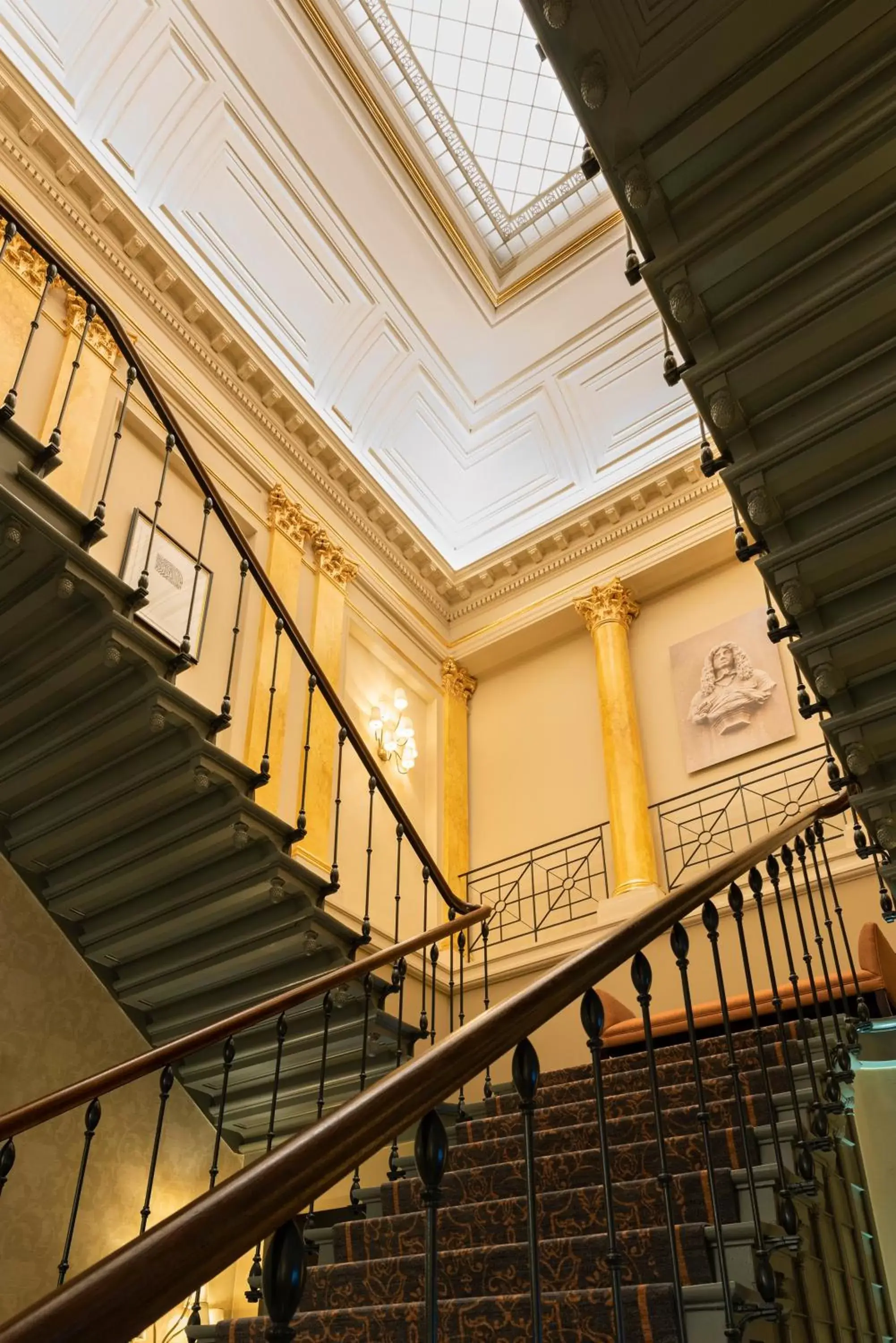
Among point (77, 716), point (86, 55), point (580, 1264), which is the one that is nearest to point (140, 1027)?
point (77, 716)

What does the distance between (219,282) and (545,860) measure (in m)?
5.64

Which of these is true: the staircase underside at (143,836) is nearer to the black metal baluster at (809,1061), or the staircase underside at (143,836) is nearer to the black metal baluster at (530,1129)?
the black metal baluster at (809,1061)

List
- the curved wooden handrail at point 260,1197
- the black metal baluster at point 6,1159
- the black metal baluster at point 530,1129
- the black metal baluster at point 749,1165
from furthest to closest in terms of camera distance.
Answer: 1. the black metal baluster at point 6,1159
2. the black metal baluster at point 749,1165
3. the black metal baluster at point 530,1129
4. the curved wooden handrail at point 260,1197

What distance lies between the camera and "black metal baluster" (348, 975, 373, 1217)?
13.0 feet

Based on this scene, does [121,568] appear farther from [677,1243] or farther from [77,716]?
[677,1243]

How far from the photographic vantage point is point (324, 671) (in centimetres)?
848

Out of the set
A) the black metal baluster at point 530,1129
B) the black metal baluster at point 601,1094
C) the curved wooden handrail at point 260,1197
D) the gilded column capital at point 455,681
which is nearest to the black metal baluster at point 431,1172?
the curved wooden handrail at point 260,1197

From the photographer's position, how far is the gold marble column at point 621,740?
8219mm

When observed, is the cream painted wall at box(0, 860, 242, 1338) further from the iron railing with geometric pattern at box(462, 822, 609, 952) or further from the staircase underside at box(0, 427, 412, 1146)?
the iron railing with geometric pattern at box(462, 822, 609, 952)

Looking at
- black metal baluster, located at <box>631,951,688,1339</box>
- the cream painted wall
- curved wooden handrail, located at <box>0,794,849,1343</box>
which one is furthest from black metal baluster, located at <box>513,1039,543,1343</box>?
the cream painted wall

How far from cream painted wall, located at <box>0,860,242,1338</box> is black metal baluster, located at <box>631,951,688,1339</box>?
3497 mm

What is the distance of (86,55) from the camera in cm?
732

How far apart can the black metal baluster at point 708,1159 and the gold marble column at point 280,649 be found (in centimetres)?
494

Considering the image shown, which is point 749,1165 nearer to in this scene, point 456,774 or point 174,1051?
point 174,1051
